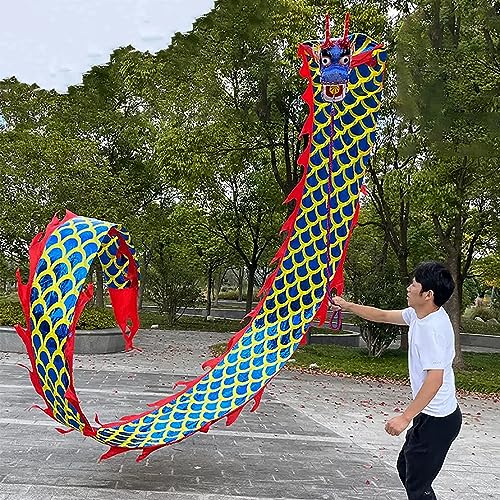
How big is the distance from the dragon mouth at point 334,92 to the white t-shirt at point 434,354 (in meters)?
2.57

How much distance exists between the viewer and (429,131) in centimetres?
1127

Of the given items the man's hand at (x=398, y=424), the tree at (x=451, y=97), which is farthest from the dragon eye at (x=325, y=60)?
the tree at (x=451, y=97)

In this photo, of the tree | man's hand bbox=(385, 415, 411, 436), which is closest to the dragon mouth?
man's hand bbox=(385, 415, 411, 436)

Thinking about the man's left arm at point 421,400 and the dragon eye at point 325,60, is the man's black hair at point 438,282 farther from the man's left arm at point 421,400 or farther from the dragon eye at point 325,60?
the dragon eye at point 325,60

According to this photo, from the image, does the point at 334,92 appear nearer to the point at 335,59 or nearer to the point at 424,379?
the point at 335,59

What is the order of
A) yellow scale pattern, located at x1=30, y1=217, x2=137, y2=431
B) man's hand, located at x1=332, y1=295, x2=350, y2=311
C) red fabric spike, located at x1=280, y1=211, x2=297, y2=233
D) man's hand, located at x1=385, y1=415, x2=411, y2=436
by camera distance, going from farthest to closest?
red fabric spike, located at x1=280, y1=211, x2=297, y2=233 → man's hand, located at x1=332, y1=295, x2=350, y2=311 → yellow scale pattern, located at x1=30, y1=217, x2=137, y2=431 → man's hand, located at x1=385, y1=415, x2=411, y2=436

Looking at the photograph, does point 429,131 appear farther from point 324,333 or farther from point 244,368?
point 324,333

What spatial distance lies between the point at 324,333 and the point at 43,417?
14052 mm

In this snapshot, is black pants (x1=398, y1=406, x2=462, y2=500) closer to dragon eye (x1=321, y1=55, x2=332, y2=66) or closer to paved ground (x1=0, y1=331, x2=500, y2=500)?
paved ground (x1=0, y1=331, x2=500, y2=500)

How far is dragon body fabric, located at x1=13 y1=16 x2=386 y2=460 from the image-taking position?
15.5 feet


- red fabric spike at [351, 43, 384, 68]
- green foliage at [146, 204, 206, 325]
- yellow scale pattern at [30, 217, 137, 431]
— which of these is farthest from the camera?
green foliage at [146, 204, 206, 325]

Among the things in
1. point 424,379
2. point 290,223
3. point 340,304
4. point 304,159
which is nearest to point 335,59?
point 304,159

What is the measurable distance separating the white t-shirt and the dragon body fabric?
188 cm

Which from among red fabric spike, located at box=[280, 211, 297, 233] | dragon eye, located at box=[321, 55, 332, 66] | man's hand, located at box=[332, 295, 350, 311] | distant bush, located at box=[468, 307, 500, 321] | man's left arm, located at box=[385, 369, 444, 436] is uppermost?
dragon eye, located at box=[321, 55, 332, 66]
